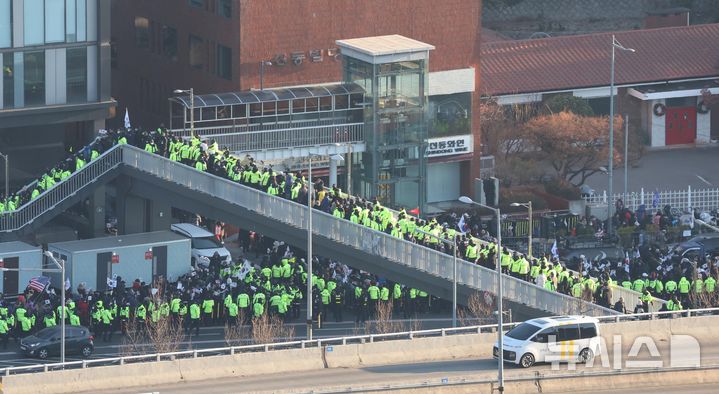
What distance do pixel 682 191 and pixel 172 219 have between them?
25246 mm

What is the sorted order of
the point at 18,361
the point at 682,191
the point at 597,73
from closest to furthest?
the point at 18,361 < the point at 682,191 < the point at 597,73

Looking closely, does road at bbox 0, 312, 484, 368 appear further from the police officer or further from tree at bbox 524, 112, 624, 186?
tree at bbox 524, 112, 624, 186

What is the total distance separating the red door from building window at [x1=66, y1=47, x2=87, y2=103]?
3478 centimetres

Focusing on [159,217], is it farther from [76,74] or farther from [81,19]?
[81,19]

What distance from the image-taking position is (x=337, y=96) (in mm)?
105125

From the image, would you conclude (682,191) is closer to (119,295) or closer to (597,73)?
(597,73)

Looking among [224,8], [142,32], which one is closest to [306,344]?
[224,8]

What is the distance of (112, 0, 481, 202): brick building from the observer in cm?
10612

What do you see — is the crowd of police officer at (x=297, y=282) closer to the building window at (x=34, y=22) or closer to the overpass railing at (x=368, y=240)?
the overpass railing at (x=368, y=240)

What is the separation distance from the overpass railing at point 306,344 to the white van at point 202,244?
14.3m

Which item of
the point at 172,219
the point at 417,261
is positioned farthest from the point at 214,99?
the point at 417,261

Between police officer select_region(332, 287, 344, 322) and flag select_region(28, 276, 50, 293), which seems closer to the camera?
flag select_region(28, 276, 50, 293)

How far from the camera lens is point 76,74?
102 m

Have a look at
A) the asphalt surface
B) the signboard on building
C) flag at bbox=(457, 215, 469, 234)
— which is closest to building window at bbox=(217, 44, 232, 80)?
the signboard on building
